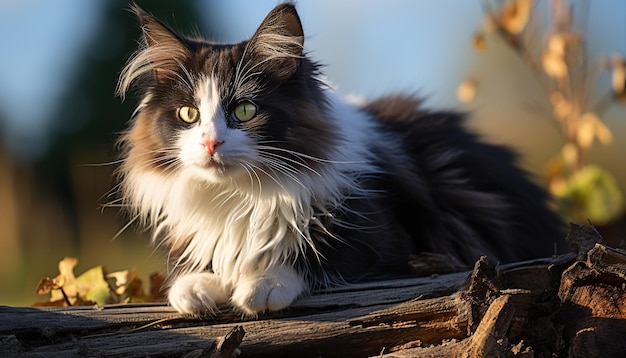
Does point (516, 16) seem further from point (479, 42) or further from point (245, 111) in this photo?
point (245, 111)

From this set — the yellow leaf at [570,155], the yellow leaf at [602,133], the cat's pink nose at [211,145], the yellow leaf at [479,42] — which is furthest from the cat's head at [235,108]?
the yellow leaf at [570,155]

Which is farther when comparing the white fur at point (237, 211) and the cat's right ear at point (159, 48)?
the cat's right ear at point (159, 48)

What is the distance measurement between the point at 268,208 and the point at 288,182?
0.37 feet

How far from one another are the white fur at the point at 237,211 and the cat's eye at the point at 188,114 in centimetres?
5

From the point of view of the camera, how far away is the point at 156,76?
92.4 inches

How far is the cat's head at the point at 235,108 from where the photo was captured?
Result: 206 cm

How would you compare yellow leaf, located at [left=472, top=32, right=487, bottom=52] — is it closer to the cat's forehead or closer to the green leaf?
the green leaf

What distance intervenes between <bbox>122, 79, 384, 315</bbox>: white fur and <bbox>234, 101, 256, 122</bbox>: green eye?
7 cm

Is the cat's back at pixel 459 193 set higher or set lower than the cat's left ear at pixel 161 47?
lower

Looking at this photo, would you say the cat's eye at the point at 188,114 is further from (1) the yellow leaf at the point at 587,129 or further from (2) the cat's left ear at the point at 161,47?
(1) the yellow leaf at the point at 587,129

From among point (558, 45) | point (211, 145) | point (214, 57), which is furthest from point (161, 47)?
point (558, 45)

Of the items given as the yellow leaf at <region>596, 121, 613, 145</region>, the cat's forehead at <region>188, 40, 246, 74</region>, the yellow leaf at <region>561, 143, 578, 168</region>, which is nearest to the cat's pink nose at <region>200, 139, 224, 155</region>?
the cat's forehead at <region>188, 40, 246, 74</region>

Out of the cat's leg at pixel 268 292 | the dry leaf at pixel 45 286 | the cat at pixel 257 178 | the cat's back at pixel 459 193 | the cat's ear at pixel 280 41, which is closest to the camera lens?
the cat's leg at pixel 268 292

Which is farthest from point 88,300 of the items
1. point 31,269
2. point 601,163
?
point 601,163
